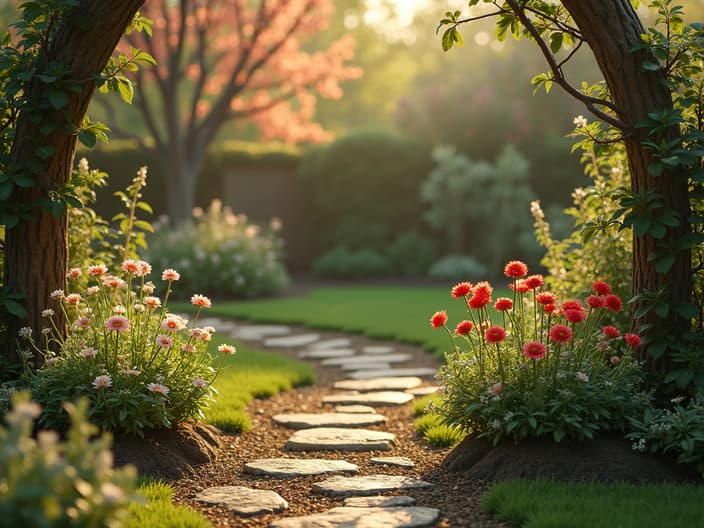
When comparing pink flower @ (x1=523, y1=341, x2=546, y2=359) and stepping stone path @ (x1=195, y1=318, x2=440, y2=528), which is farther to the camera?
pink flower @ (x1=523, y1=341, x2=546, y2=359)

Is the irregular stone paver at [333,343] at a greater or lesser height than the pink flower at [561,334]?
lesser

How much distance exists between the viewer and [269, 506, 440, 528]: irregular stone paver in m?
2.78

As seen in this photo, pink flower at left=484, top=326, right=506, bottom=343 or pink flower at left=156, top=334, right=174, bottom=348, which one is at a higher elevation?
pink flower at left=484, top=326, right=506, bottom=343

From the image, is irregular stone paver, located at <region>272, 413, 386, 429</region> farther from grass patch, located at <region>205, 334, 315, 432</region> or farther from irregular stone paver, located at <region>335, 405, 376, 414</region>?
grass patch, located at <region>205, 334, 315, 432</region>

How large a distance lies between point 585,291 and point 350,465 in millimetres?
2012

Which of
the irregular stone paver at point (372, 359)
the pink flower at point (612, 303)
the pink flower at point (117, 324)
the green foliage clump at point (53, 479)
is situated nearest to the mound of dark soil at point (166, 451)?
the pink flower at point (117, 324)

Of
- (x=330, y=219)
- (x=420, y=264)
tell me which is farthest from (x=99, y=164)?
(x=420, y=264)

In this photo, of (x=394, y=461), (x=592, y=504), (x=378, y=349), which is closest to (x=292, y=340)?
(x=378, y=349)

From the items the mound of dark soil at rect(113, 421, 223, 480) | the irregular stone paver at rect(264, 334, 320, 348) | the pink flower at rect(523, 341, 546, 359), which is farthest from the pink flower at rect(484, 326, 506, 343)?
the irregular stone paver at rect(264, 334, 320, 348)

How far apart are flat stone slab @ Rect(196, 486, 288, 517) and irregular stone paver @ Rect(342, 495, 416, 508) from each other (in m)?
0.26

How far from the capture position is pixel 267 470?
358cm

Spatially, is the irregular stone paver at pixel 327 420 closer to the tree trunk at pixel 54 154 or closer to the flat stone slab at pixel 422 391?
the flat stone slab at pixel 422 391

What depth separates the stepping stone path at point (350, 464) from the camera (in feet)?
9.52

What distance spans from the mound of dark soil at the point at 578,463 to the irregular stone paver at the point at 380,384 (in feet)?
6.73
